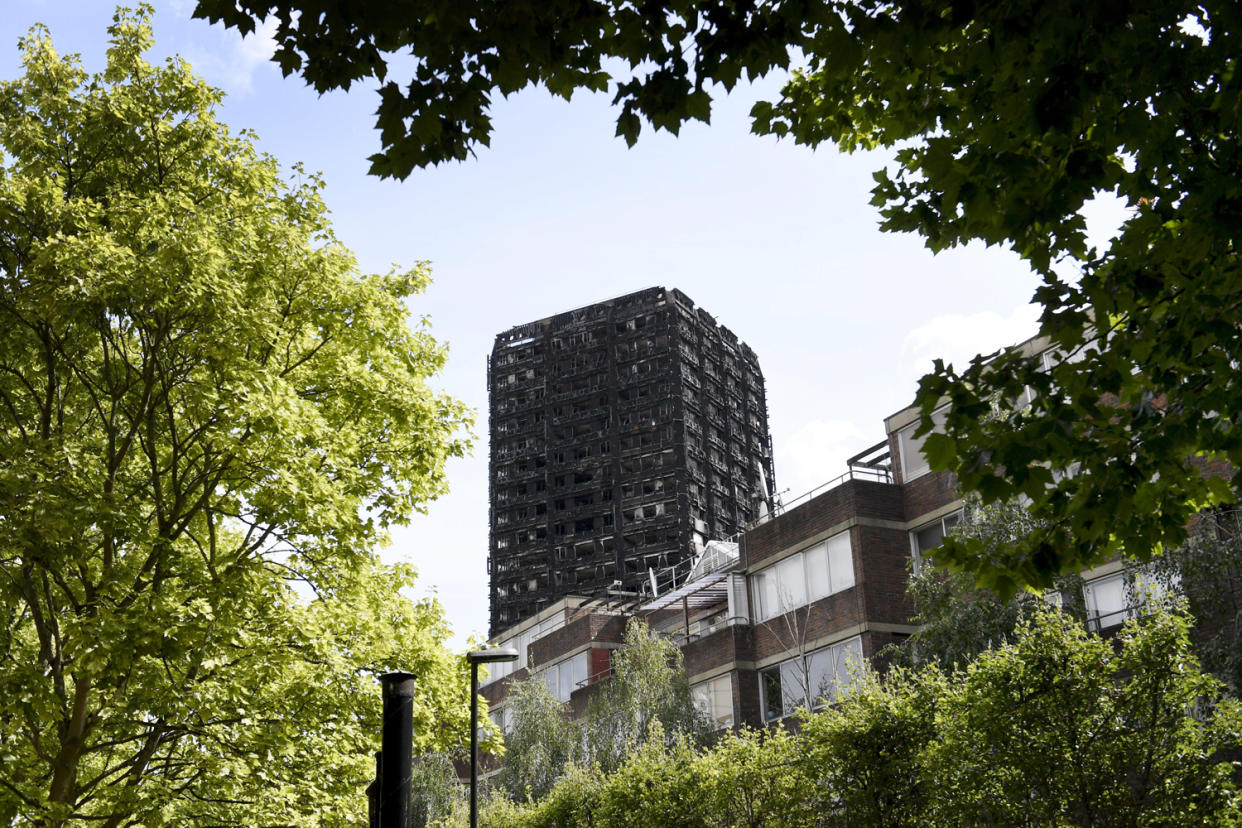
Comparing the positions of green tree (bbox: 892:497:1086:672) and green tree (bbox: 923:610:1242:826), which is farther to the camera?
green tree (bbox: 892:497:1086:672)

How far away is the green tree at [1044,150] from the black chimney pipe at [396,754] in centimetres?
576

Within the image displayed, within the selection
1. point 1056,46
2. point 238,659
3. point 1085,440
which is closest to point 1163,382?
point 1085,440

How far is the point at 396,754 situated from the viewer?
10.9m

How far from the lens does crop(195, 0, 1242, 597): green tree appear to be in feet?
20.1

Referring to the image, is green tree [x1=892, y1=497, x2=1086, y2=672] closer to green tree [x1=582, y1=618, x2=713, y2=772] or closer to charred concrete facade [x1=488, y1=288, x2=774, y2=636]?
green tree [x1=582, y1=618, x2=713, y2=772]

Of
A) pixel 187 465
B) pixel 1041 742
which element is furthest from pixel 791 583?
pixel 187 465

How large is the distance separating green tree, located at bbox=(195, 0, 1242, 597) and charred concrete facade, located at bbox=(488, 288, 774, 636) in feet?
338

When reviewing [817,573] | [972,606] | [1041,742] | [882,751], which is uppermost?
[817,573]

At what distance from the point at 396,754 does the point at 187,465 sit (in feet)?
22.3

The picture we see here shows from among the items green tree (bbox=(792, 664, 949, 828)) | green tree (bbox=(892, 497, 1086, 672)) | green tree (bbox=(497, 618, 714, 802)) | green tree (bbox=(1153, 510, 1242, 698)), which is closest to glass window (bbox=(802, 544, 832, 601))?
green tree (bbox=(497, 618, 714, 802))

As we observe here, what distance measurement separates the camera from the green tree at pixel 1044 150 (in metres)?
6.11

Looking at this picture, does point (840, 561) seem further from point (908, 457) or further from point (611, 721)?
point (611, 721)

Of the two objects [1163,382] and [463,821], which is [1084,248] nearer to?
[1163,382]

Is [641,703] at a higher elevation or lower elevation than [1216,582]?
higher
